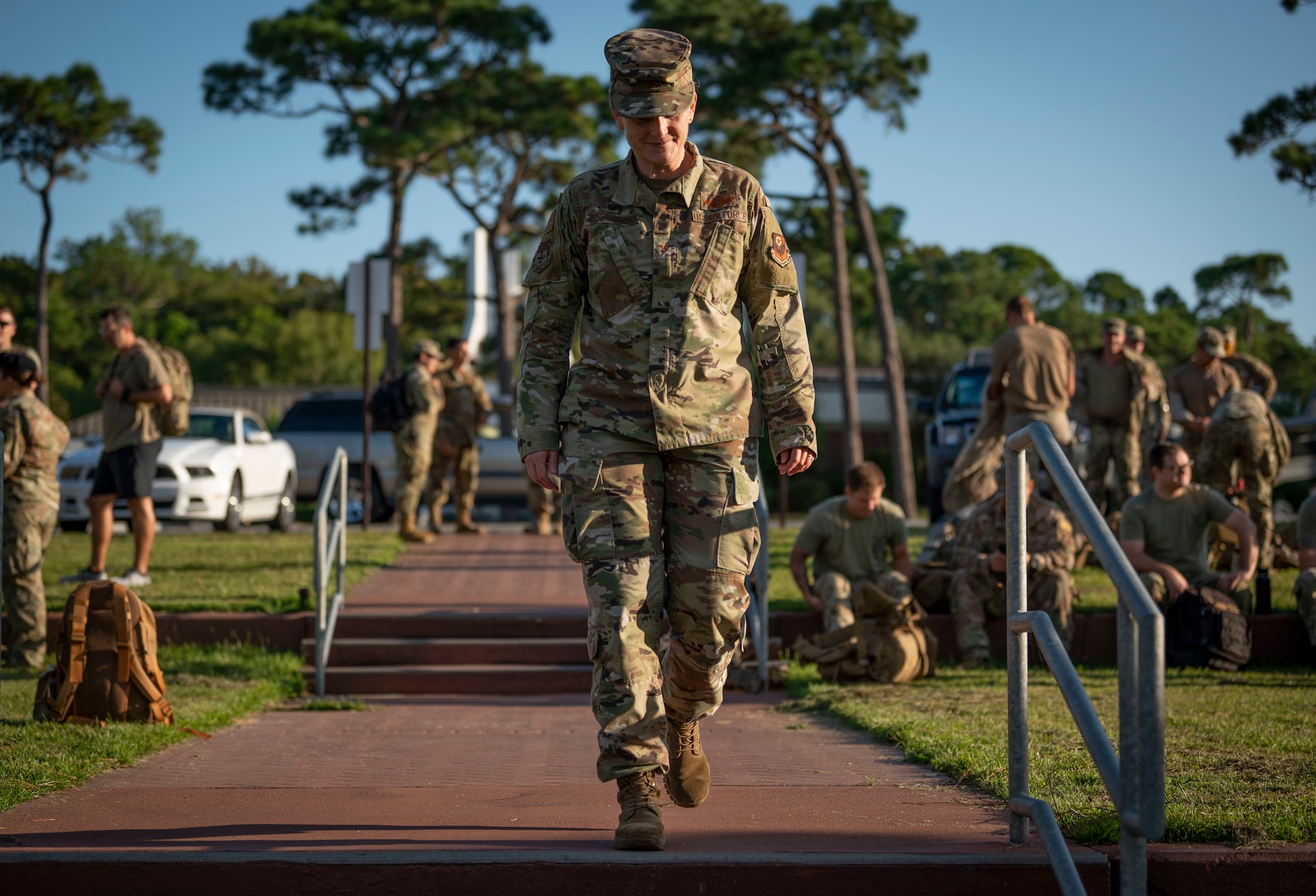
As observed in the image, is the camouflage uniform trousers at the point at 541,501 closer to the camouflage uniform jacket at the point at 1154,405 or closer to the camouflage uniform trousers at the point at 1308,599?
the camouflage uniform jacket at the point at 1154,405

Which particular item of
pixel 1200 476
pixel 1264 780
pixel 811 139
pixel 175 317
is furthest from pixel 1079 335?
pixel 1264 780

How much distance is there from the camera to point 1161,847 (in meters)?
3.59

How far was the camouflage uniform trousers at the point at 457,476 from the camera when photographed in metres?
14.4

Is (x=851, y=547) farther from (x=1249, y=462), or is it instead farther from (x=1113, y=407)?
(x=1113, y=407)

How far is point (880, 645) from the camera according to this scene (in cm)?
782

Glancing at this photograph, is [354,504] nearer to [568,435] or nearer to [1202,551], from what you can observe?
[1202,551]

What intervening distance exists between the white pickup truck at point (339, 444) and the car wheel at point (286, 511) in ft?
5.45

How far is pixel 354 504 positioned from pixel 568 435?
15.3 meters

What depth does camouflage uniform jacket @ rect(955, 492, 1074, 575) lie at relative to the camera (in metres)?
8.31

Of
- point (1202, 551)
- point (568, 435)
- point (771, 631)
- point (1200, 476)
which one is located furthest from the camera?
point (1200, 476)

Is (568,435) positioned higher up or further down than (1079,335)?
further down

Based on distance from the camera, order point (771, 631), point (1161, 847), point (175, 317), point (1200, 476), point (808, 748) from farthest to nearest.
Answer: point (175, 317) → point (1200, 476) → point (771, 631) → point (808, 748) → point (1161, 847)

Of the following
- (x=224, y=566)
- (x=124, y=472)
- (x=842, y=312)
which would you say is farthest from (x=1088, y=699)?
(x=842, y=312)

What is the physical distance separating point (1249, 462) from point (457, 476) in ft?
25.8
